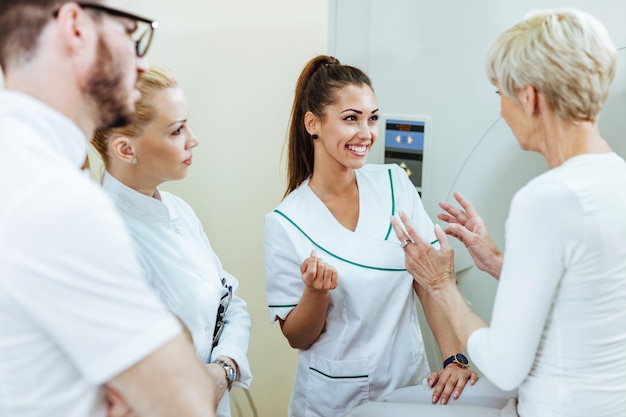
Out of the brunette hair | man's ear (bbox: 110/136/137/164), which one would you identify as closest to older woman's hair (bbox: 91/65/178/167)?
man's ear (bbox: 110/136/137/164)

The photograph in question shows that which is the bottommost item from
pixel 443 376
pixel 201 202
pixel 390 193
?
pixel 443 376

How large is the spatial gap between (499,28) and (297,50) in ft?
2.08

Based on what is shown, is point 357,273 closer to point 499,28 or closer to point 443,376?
point 443,376

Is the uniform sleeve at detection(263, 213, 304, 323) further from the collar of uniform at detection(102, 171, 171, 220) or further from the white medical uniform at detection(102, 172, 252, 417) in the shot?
the collar of uniform at detection(102, 171, 171, 220)

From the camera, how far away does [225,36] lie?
194cm

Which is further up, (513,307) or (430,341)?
(513,307)

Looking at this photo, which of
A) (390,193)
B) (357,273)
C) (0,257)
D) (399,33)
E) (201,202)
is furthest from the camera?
(201,202)

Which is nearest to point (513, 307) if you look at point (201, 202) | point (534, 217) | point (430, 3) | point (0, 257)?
point (534, 217)

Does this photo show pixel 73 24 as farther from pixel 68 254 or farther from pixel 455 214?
pixel 455 214

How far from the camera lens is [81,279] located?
2.22 ft

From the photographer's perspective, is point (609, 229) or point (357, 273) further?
point (357, 273)

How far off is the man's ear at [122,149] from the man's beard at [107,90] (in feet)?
1.20

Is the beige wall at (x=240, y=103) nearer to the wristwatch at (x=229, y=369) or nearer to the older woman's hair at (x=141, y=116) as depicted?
the older woman's hair at (x=141, y=116)

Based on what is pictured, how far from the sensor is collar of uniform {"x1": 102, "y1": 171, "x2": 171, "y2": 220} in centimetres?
125
